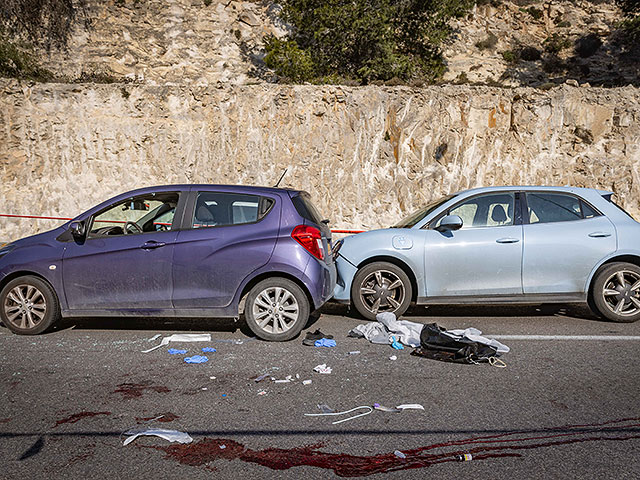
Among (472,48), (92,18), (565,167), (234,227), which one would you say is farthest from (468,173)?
(92,18)

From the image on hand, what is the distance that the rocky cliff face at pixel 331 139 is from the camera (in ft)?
76.9

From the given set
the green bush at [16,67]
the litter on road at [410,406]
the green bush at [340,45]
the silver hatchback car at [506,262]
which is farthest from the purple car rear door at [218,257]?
the green bush at [16,67]

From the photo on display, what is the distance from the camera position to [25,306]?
20.5 ft

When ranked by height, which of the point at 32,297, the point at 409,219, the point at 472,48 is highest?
the point at 472,48

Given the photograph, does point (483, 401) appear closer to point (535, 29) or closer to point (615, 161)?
point (615, 161)

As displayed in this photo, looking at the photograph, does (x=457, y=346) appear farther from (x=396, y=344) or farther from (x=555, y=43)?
(x=555, y=43)

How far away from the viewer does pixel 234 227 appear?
20.1 feet

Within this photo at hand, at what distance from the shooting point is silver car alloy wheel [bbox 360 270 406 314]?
720cm

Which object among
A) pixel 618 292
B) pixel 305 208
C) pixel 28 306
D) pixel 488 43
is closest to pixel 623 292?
pixel 618 292

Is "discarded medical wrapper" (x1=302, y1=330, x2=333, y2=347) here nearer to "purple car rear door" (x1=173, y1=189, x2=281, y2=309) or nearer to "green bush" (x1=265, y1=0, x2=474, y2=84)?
"purple car rear door" (x1=173, y1=189, x2=281, y2=309)

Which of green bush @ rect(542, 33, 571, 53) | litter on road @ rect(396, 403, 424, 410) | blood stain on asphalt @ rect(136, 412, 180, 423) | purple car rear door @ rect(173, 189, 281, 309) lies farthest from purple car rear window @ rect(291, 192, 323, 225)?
green bush @ rect(542, 33, 571, 53)

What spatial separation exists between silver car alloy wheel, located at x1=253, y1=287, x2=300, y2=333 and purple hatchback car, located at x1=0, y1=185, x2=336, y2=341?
0.01m

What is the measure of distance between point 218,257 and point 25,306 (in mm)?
2441

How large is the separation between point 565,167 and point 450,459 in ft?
77.9
